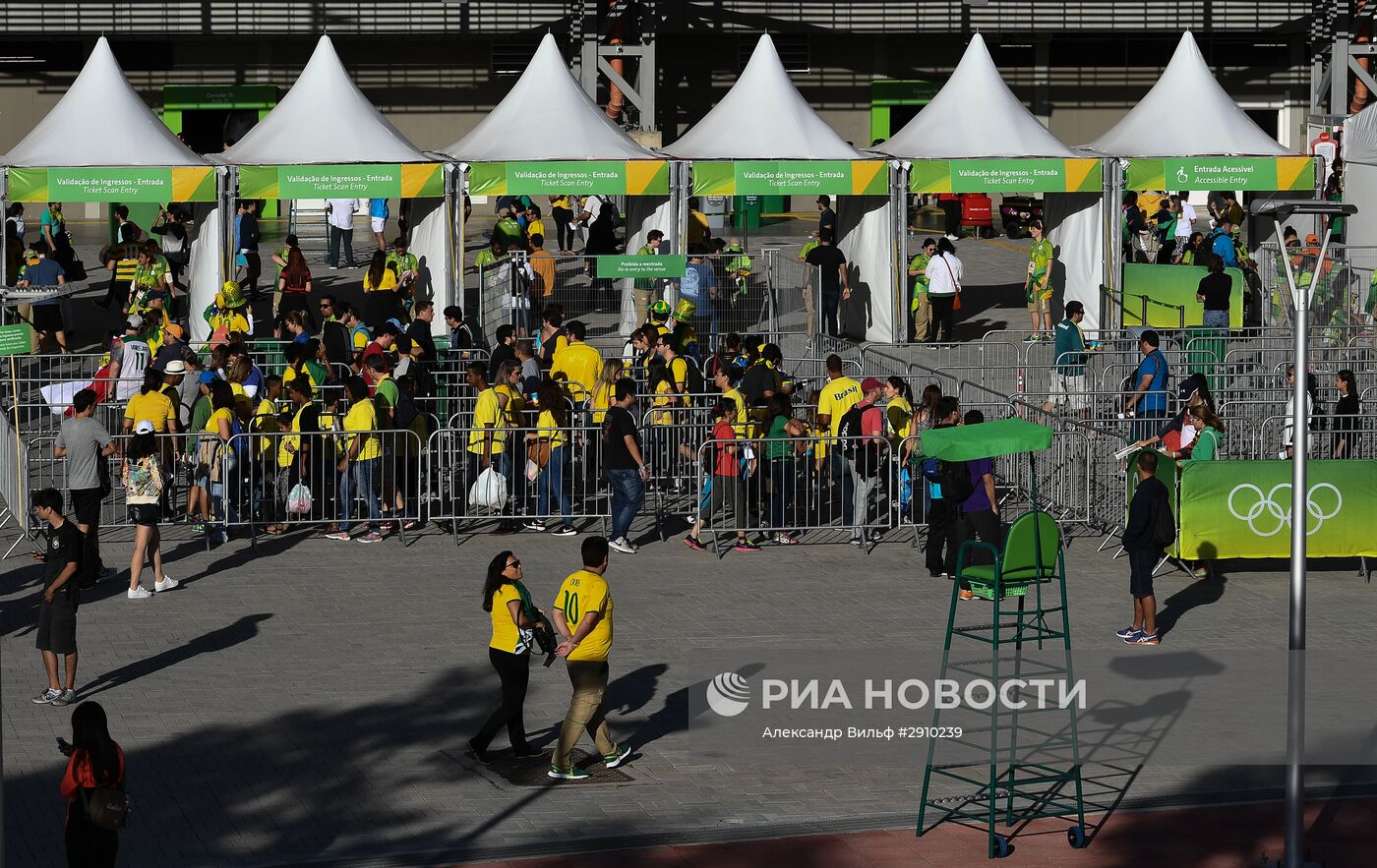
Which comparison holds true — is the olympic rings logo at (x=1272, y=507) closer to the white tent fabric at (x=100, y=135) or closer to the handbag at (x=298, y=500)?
the handbag at (x=298, y=500)

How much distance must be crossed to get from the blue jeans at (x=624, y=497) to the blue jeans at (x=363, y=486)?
7.43 feet

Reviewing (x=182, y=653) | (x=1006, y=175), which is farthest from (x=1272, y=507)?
(x=1006, y=175)

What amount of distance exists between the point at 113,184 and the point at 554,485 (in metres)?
10.3

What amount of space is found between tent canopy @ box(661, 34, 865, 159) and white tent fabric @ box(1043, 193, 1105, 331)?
133 inches

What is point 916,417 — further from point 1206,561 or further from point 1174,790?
point 1174,790

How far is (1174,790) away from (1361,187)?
65.4ft

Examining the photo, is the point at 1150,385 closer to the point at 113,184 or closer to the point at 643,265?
the point at 643,265

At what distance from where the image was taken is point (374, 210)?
3622cm

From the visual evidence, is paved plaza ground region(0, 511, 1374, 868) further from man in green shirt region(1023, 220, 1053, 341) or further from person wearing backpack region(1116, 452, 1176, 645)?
man in green shirt region(1023, 220, 1053, 341)

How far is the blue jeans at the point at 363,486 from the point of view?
18.3 meters

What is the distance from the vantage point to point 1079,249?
1133 inches

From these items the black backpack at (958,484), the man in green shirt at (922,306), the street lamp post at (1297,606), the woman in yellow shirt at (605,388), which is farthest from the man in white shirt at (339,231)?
the street lamp post at (1297,606)

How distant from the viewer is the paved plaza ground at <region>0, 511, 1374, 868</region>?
1104 centimetres

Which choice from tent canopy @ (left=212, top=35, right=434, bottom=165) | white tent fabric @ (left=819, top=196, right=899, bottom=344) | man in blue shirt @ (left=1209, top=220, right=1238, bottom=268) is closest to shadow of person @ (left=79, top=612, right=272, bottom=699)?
tent canopy @ (left=212, top=35, right=434, bottom=165)
